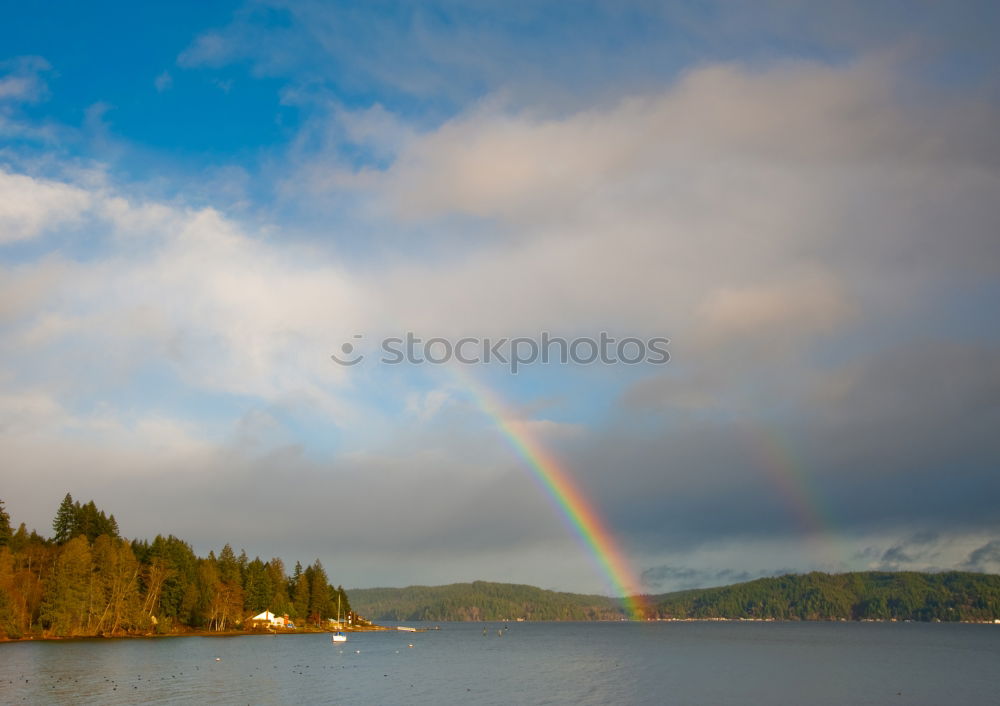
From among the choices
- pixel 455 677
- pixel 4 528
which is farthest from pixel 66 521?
pixel 455 677

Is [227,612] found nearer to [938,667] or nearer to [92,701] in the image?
[92,701]

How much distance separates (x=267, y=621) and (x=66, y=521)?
53.8m

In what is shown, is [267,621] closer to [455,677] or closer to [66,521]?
[66,521]

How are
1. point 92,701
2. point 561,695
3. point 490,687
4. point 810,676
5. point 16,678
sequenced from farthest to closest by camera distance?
point 810,676 < point 490,687 < point 561,695 < point 16,678 < point 92,701

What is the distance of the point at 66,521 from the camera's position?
154 m

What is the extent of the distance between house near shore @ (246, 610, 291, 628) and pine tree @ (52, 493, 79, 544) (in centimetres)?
4786

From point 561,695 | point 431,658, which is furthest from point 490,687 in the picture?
point 431,658

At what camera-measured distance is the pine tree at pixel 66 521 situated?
500ft

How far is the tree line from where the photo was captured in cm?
12056

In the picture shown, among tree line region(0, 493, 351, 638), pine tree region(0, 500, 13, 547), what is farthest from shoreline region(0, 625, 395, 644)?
pine tree region(0, 500, 13, 547)

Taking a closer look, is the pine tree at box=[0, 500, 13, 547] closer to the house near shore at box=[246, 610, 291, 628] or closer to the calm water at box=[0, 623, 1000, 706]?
the calm water at box=[0, 623, 1000, 706]

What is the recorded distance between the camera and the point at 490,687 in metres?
83.2

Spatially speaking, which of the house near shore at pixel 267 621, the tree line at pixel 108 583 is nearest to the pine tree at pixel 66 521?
the tree line at pixel 108 583

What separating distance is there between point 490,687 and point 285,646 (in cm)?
7530
